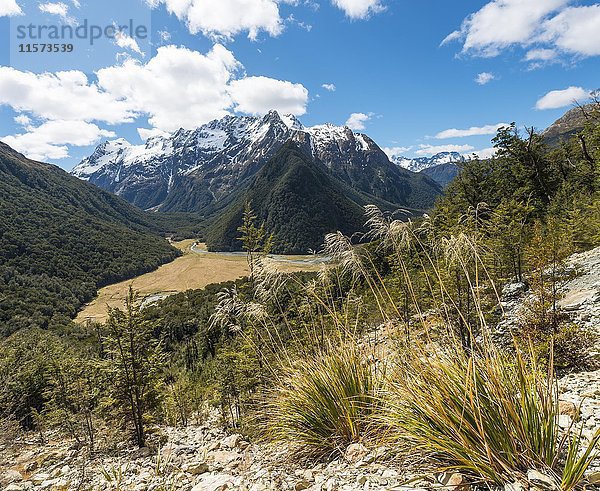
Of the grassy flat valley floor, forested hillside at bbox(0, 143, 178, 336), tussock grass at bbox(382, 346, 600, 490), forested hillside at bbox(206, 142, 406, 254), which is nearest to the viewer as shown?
tussock grass at bbox(382, 346, 600, 490)

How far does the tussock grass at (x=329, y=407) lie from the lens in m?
3.45

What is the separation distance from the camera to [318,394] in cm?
358

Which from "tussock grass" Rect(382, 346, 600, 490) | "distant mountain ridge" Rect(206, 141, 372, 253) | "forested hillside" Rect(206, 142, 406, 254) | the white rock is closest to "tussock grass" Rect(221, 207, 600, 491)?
"tussock grass" Rect(382, 346, 600, 490)

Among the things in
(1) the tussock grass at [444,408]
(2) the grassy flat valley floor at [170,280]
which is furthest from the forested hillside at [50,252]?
(1) the tussock grass at [444,408]

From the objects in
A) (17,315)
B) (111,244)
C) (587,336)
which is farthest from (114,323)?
(111,244)

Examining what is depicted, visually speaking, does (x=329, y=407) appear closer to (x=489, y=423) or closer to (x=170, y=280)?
(x=489, y=423)

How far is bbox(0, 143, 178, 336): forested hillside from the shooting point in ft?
284

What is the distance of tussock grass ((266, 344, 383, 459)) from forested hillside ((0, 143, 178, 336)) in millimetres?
91307

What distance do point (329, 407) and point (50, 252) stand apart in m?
148

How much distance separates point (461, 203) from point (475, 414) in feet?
123

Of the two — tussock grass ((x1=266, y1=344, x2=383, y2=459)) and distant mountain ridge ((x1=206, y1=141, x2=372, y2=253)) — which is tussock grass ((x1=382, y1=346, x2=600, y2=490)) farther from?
distant mountain ridge ((x1=206, y1=141, x2=372, y2=253))

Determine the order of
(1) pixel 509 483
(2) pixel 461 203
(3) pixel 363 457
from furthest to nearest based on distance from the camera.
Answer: (2) pixel 461 203 → (3) pixel 363 457 → (1) pixel 509 483

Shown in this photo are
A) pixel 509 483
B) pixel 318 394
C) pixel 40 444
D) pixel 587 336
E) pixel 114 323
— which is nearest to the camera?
pixel 509 483

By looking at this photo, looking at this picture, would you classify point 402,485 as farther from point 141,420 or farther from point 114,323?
point 141,420
